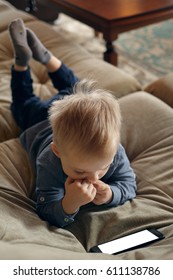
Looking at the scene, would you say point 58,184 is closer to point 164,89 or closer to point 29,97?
point 29,97

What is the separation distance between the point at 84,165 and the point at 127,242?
235 millimetres

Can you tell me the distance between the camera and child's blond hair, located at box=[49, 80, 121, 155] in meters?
0.89

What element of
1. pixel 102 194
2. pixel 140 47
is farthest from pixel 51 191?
pixel 140 47

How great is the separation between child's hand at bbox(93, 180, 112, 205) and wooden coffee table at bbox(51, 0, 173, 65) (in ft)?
3.49

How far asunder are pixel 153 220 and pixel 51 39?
3.58 ft

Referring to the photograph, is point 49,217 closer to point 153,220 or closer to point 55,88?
point 153,220

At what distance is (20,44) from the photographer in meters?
1.40

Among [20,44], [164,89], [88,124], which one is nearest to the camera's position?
[88,124]

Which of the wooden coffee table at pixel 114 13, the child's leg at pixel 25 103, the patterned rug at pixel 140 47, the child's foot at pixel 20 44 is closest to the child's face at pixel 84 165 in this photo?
the child's leg at pixel 25 103

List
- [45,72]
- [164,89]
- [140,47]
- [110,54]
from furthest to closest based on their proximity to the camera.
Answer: [140,47] → [110,54] → [45,72] → [164,89]

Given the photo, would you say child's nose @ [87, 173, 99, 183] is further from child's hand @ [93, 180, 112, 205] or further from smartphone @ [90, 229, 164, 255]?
smartphone @ [90, 229, 164, 255]

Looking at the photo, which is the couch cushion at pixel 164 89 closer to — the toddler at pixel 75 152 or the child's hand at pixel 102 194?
the toddler at pixel 75 152

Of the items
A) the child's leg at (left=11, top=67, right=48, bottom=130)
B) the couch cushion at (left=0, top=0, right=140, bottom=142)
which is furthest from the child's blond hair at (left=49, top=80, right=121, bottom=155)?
the couch cushion at (left=0, top=0, right=140, bottom=142)

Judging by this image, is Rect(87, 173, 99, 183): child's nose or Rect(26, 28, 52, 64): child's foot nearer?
Rect(87, 173, 99, 183): child's nose
